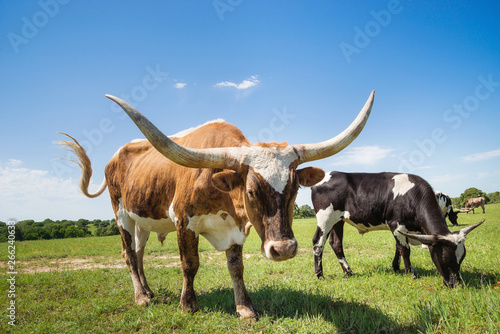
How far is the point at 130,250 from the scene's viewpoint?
17.3 ft

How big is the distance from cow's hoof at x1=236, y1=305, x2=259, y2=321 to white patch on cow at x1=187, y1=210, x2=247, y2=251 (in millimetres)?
830

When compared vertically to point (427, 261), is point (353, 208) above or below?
above

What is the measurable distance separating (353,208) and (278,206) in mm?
4348

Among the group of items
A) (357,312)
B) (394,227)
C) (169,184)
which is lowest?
(357,312)

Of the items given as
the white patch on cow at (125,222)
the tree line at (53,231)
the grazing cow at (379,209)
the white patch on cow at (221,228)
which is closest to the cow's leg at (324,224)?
the grazing cow at (379,209)

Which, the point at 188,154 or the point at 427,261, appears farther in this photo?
the point at 427,261

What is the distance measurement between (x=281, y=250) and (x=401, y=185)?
476 cm

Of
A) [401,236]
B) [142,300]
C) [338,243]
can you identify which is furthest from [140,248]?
[401,236]

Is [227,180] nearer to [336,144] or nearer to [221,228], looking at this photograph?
[221,228]

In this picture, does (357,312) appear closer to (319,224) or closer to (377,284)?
(377,284)

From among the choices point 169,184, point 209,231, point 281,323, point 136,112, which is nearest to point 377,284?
point 281,323

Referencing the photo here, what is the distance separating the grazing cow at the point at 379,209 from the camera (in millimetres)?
5691

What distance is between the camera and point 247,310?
3910mm

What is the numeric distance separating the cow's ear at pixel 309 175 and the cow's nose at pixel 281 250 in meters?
0.85
